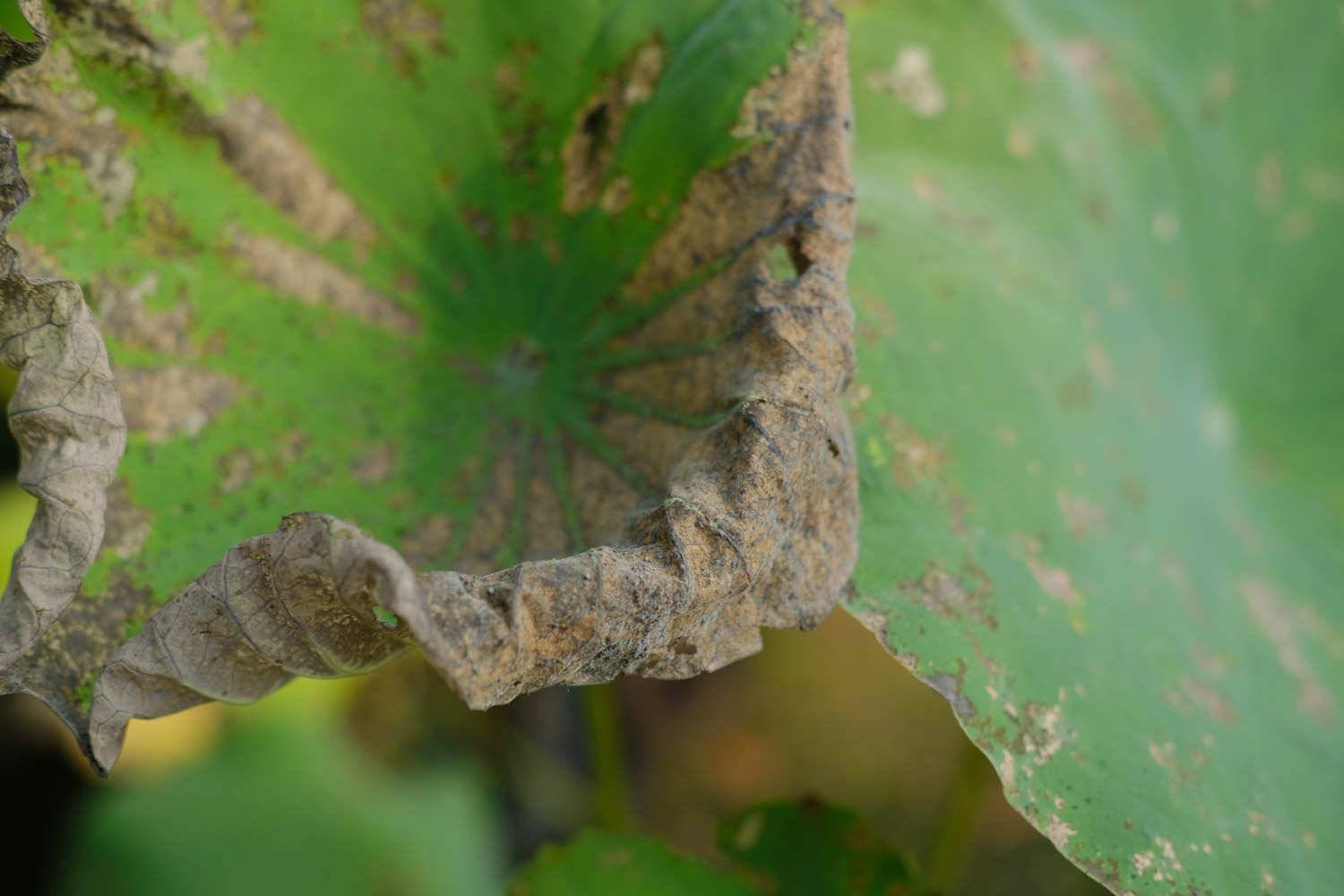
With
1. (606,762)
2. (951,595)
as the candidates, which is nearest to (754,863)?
(606,762)

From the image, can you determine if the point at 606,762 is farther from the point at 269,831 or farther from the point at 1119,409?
the point at 1119,409

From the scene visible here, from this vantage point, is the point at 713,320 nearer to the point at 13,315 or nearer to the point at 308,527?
the point at 308,527

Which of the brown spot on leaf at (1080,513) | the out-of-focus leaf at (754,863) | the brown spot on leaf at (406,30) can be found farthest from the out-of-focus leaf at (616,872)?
the brown spot on leaf at (406,30)

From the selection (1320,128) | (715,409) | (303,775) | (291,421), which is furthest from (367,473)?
(1320,128)

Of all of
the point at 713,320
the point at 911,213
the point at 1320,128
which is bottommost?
the point at 713,320

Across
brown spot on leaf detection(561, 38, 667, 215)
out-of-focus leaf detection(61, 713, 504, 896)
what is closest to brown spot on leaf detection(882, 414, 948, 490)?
brown spot on leaf detection(561, 38, 667, 215)

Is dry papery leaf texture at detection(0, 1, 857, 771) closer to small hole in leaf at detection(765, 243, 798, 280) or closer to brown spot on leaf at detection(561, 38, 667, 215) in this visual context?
small hole in leaf at detection(765, 243, 798, 280)
